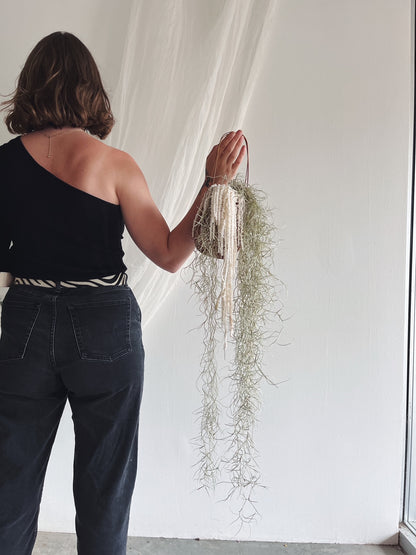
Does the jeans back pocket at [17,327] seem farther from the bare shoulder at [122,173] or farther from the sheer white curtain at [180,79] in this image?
the sheer white curtain at [180,79]

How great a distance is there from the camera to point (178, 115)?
5.58 ft

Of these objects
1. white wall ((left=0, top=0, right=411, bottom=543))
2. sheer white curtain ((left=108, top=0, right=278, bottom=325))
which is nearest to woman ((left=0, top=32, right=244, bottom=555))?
sheer white curtain ((left=108, top=0, right=278, bottom=325))

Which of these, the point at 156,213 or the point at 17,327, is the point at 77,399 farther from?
the point at 156,213

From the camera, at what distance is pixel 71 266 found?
3.41 ft

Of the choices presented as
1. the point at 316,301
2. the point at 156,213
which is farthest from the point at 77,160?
the point at 316,301

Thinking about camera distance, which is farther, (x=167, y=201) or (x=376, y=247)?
(x=376, y=247)

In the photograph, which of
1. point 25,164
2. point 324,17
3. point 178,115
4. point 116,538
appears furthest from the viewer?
point 324,17

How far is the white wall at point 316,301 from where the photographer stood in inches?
72.6

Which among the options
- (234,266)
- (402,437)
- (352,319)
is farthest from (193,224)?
(402,437)

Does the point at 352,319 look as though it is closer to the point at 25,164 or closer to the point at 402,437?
the point at 402,437

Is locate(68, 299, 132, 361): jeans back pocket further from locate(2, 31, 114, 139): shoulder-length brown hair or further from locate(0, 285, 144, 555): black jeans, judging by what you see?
locate(2, 31, 114, 139): shoulder-length brown hair

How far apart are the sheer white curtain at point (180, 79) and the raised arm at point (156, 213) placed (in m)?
0.65

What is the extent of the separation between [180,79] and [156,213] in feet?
2.68

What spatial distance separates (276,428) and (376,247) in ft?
2.70
